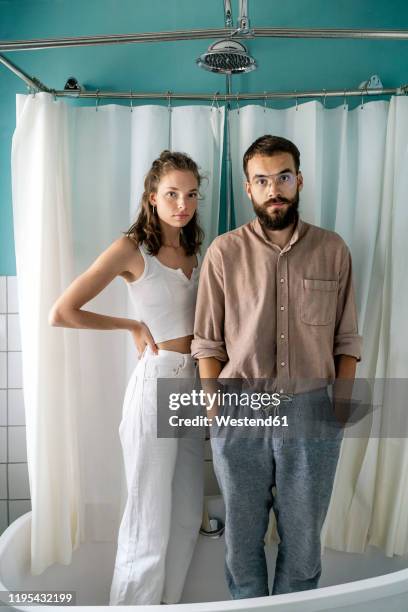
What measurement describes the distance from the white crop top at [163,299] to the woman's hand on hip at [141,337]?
0.05 feet

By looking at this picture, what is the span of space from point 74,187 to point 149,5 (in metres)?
0.81

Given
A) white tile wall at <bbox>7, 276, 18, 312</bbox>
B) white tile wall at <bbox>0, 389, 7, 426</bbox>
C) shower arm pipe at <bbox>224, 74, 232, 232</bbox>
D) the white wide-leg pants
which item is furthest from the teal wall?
white tile wall at <bbox>0, 389, 7, 426</bbox>

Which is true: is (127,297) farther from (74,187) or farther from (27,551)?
(27,551)

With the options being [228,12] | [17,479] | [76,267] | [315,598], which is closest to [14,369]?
[17,479]

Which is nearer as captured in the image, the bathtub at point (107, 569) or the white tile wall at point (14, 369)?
the bathtub at point (107, 569)

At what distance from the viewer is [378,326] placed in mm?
1840

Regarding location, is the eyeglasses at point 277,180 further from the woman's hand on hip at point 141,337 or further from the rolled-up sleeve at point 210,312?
the woman's hand on hip at point 141,337

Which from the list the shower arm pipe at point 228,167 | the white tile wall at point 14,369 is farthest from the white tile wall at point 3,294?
the shower arm pipe at point 228,167

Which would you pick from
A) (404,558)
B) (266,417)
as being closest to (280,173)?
(266,417)

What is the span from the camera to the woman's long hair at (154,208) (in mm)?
1699

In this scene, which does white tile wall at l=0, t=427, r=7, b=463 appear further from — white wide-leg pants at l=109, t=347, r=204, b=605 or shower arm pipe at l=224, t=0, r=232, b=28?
shower arm pipe at l=224, t=0, r=232, b=28

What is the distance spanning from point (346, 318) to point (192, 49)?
4.10ft

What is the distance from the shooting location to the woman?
1.67 m

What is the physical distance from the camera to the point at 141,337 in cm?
176
